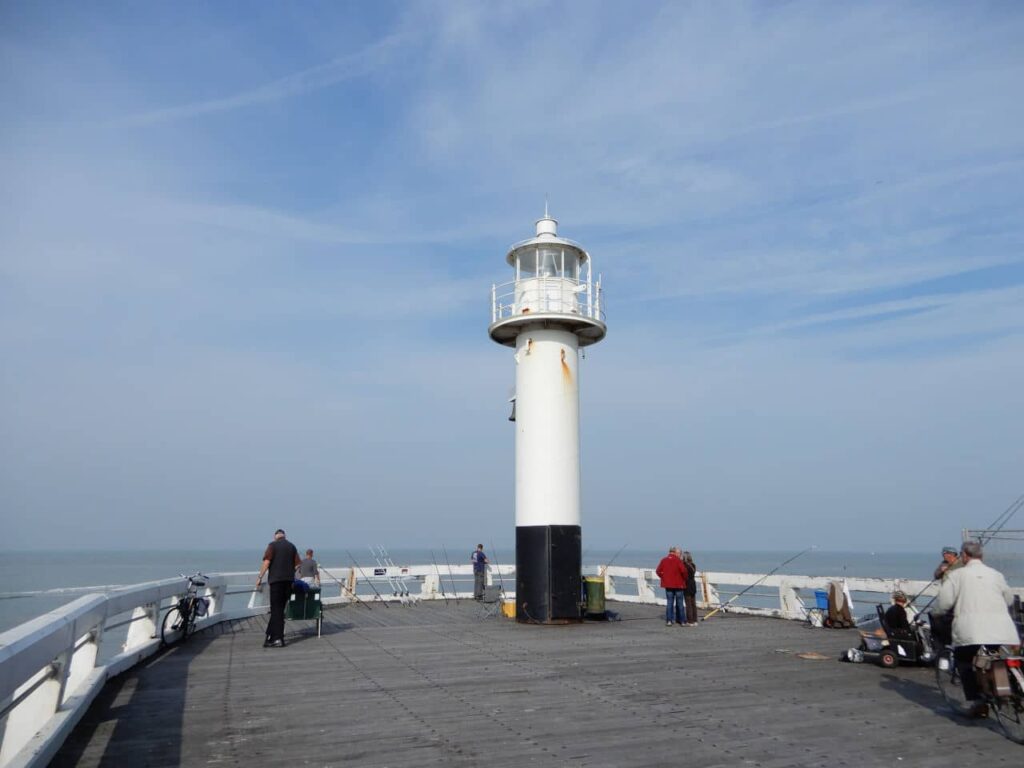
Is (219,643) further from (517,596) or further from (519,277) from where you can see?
(519,277)

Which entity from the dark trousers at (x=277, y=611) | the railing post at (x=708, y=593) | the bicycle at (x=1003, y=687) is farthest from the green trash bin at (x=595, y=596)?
the bicycle at (x=1003, y=687)

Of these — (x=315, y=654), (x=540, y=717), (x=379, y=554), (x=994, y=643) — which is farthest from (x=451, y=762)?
(x=379, y=554)

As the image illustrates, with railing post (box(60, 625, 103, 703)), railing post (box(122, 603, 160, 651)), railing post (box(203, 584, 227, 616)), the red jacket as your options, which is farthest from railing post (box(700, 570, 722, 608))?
railing post (box(60, 625, 103, 703))

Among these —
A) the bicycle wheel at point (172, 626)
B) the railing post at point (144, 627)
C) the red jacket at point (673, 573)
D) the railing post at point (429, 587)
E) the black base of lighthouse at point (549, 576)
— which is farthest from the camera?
the railing post at point (429, 587)

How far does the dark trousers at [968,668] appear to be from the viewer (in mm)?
6754

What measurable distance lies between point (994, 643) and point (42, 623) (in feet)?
25.3

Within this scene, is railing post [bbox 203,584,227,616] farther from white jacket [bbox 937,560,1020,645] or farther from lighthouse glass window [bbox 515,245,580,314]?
white jacket [bbox 937,560,1020,645]

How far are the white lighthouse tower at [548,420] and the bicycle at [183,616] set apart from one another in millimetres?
6270

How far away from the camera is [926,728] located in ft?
22.3

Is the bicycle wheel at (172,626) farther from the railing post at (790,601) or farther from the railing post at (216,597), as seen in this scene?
the railing post at (790,601)

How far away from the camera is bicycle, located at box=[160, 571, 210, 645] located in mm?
11945

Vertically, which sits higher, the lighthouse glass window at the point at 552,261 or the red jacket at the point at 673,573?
the lighthouse glass window at the point at 552,261

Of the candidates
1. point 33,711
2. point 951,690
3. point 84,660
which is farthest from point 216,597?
point 951,690

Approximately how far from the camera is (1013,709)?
6875 millimetres
